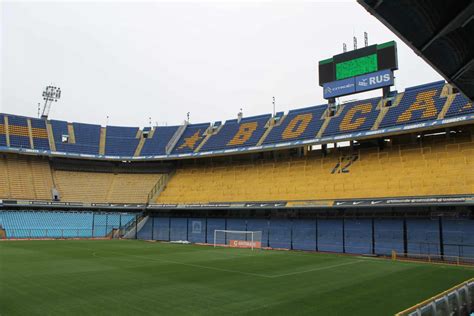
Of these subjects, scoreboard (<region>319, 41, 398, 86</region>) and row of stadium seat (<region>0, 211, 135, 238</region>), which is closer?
scoreboard (<region>319, 41, 398, 86</region>)

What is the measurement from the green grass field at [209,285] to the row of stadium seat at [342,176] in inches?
403

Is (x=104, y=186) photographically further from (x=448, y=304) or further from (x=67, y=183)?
(x=448, y=304)

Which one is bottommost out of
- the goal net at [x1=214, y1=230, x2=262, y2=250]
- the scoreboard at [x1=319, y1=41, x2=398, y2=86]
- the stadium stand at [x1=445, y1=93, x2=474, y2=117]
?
the goal net at [x1=214, y1=230, x2=262, y2=250]

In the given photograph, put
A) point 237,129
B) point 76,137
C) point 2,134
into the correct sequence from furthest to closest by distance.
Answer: point 76,137 < point 237,129 < point 2,134

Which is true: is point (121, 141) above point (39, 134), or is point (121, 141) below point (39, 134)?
below

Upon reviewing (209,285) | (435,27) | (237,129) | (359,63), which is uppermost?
(359,63)

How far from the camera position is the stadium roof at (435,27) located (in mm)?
7359

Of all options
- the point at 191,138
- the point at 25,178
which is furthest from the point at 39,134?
the point at 191,138

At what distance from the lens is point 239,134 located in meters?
53.5

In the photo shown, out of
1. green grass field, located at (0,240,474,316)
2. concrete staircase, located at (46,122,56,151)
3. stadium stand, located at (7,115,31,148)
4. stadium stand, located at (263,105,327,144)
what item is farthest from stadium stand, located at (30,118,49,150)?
stadium stand, located at (263,105,327,144)

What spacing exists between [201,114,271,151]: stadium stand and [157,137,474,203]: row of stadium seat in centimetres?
306

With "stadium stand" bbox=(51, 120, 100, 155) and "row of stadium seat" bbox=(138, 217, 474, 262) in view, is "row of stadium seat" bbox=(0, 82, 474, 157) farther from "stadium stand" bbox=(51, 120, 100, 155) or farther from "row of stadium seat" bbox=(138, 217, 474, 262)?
"row of stadium seat" bbox=(138, 217, 474, 262)

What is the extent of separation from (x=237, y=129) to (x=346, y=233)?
2366cm

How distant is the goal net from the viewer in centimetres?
4177
